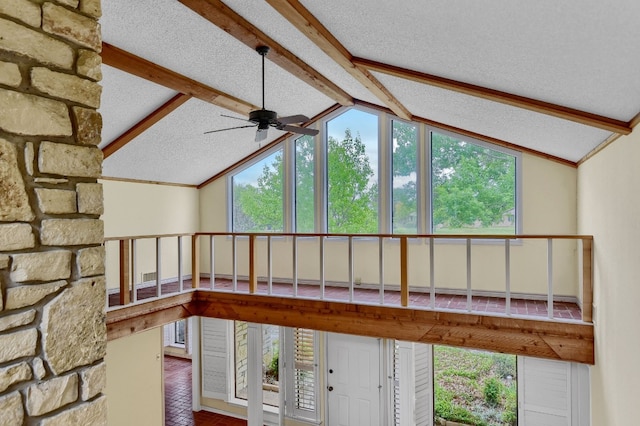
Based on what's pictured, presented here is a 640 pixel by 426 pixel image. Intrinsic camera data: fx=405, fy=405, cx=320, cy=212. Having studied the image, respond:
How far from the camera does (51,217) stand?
1.17 metres

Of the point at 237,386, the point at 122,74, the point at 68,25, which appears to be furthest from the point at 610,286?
the point at 237,386

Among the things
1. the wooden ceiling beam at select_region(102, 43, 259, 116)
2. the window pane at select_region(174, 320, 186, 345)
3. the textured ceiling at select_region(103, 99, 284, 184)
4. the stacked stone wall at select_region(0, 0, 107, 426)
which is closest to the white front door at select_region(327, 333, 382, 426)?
the textured ceiling at select_region(103, 99, 284, 184)

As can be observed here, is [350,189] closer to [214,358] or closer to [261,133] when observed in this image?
[261,133]

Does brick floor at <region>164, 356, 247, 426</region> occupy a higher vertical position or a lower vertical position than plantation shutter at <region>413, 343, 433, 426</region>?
lower

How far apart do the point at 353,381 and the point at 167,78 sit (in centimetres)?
517

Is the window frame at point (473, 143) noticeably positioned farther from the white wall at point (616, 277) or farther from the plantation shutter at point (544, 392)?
the plantation shutter at point (544, 392)

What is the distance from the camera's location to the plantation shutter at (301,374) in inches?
266

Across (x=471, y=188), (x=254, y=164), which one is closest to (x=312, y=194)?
(x=254, y=164)

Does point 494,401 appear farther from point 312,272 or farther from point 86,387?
point 86,387

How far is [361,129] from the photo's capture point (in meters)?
6.99

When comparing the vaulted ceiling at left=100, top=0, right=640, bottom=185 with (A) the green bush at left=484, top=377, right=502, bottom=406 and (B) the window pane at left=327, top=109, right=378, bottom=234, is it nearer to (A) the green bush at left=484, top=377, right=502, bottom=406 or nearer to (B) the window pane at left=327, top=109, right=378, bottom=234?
(B) the window pane at left=327, top=109, right=378, bottom=234

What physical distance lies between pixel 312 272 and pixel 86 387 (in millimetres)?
6268

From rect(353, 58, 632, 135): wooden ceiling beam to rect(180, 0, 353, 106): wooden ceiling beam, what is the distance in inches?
35.9

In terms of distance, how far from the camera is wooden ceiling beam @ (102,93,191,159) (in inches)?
215
